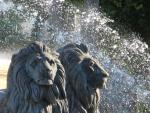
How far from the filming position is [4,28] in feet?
62.7

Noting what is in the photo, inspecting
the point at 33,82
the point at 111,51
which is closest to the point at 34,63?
the point at 33,82

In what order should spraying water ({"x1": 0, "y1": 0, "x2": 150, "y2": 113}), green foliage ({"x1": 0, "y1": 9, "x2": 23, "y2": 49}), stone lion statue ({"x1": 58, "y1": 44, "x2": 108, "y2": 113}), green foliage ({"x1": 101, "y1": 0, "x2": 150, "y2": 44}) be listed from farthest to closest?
green foliage ({"x1": 101, "y1": 0, "x2": 150, "y2": 44}), green foliage ({"x1": 0, "y1": 9, "x2": 23, "y2": 49}), spraying water ({"x1": 0, "y1": 0, "x2": 150, "y2": 113}), stone lion statue ({"x1": 58, "y1": 44, "x2": 108, "y2": 113})

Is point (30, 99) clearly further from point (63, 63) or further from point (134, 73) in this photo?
point (134, 73)

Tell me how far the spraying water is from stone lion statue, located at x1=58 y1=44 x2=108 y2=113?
210 centimetres

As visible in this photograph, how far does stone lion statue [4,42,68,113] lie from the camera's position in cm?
616

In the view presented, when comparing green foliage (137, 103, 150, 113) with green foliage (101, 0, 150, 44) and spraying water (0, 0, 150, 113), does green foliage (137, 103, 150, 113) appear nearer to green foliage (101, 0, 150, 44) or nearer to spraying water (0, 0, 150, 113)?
spraying water (0, 0, 150, 113)

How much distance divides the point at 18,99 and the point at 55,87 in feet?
1.08

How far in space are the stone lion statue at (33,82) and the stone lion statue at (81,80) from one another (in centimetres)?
46

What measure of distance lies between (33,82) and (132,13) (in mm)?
20498

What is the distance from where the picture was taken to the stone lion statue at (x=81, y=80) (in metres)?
6.81

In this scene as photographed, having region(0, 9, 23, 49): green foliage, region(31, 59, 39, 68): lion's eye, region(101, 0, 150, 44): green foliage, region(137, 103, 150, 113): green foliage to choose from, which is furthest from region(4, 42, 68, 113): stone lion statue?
region(101, 0, 150, 44): green foliage

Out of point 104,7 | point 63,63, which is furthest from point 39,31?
point 63,63

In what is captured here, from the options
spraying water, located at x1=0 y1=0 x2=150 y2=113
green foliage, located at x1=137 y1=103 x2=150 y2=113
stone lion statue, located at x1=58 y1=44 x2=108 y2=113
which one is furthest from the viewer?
green foliage, located at x1=137 y1=103 x2=150 y2=113

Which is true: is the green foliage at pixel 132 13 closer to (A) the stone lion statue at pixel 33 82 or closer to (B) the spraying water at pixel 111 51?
(B) the spraying water at pixel 111 51
